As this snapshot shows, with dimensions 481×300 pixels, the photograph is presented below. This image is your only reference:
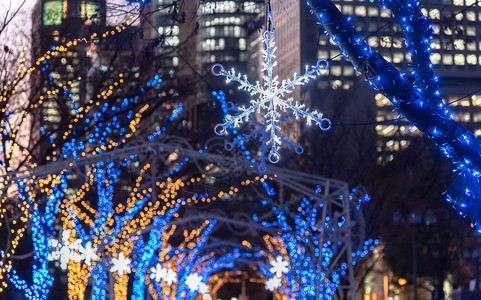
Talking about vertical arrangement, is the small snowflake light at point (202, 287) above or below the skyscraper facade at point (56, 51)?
below

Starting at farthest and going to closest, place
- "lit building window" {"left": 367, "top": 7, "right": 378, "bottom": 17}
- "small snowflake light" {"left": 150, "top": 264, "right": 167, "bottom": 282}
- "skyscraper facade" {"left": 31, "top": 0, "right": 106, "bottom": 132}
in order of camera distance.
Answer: "skyscraper facade" {"left": 31, "top": 0, "right": 106, "bottom": 132} < "small snowflake light" {"left": 150, "top": 264, "right": 167, "bottom": 282} < "lit building window" {"left": 367, "top": 7, "right": 378, "bottom": 17}

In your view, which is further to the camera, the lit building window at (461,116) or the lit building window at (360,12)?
the lit building window at (461,116)

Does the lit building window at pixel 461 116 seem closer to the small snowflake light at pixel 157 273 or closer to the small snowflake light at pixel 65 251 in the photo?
the small snowflake light at pixel 157 273

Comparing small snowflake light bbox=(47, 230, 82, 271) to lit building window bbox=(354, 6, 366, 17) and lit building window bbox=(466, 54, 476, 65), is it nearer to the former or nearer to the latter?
lit building window bbox=(354, 6, 366, 17)

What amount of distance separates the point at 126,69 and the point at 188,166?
343 centimetres

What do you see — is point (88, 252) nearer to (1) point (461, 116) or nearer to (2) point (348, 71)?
(2) point (348, 71)

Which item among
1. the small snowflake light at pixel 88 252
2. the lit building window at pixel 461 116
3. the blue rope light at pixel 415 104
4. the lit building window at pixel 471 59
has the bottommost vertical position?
the blue rope light at pixel 415 104

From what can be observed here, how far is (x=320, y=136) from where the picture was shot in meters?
32.6

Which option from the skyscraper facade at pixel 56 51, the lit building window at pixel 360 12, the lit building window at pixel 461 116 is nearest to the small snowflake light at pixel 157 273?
the skyscraper facade at pixel 56 51

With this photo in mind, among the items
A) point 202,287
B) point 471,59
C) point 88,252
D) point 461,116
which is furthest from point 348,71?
point 471,59

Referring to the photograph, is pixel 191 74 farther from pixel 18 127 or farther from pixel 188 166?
pixel 18 127

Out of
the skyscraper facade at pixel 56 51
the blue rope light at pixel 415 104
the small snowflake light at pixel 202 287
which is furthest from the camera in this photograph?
the small snowflake light at pixel 202 287

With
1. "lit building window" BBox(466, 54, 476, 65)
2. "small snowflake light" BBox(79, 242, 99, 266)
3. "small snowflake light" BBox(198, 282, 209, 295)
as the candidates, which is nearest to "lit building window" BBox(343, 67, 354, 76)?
"small snowflake light" BBox(198, 282, 209, 295)

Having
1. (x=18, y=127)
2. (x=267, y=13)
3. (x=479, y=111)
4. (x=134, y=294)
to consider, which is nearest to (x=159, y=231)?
(x=134, y=294)
